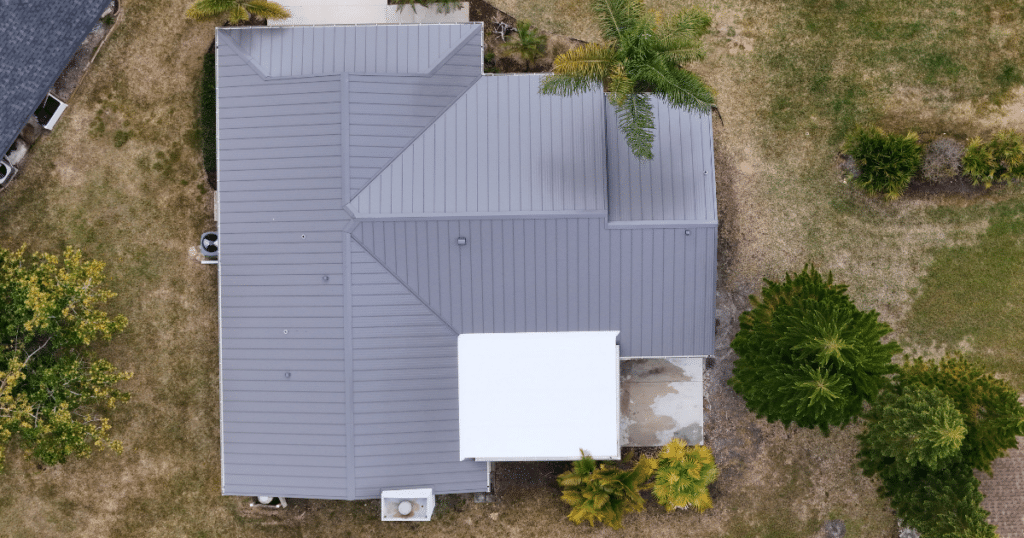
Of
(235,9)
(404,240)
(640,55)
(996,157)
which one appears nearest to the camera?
(640,55)

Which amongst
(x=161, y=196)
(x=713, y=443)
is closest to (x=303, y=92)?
(x=161, y=196)

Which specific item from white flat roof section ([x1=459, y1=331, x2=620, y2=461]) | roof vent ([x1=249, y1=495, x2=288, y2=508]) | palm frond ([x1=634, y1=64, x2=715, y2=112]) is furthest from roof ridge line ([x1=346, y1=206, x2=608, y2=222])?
roof vent ([x1=249, y1=495, x2=288, y2=508])

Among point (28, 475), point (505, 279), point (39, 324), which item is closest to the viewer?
point (39, 324)

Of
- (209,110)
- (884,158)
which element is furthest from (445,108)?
(884,158)

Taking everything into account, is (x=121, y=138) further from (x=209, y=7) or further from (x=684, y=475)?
(x=684, y=475)

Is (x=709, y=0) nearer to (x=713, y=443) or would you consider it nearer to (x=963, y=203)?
(x=963, y=203)

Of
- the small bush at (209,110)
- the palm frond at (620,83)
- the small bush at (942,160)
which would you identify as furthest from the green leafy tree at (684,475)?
A: the small bush at (209,110)
